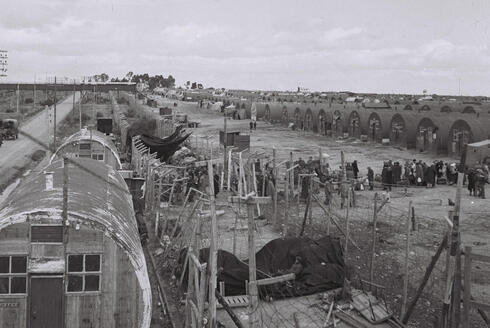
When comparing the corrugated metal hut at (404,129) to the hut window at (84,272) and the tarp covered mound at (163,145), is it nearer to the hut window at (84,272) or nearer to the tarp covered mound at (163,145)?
the tarp covered mound at (163,145)

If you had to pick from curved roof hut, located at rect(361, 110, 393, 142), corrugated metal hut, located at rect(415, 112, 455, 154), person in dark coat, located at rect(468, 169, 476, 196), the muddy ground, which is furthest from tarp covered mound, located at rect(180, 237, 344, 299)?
curved roof hut, located at rect(361, 110, 393, 142)

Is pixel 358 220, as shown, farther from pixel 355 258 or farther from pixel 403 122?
pixel 403 122

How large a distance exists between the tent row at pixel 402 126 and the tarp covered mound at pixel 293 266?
23636 mm

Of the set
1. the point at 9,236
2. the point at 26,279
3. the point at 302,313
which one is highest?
the point at 9,236

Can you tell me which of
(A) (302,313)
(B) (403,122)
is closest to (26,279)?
(A) (302,313)

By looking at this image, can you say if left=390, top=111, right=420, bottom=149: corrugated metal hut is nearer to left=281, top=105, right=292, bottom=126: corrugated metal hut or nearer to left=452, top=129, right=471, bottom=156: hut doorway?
left=452, top=129, right=471, bottom=156: hut doorway

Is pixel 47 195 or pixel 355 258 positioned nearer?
pixel 47 195

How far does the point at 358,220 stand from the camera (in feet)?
70.3

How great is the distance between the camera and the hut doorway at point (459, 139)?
36.8 metres

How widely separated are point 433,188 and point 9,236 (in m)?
22.5

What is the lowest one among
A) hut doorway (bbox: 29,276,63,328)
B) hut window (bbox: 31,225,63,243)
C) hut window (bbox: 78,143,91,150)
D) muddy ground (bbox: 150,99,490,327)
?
muddy ground (bbox: 150,99,490,327)

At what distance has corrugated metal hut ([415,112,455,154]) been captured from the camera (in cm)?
3900

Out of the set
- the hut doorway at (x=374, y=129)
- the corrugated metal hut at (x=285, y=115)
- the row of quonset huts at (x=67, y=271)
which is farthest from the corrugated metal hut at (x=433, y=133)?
the row of quonset huts at (x=67, y=271)

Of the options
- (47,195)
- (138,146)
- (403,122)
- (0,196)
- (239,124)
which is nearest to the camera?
(47,195)
